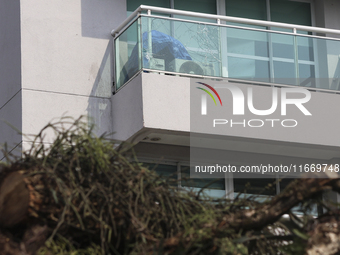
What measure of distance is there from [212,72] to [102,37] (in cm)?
194

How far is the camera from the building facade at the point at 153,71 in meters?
8.36

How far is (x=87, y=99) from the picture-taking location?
9.12 meters

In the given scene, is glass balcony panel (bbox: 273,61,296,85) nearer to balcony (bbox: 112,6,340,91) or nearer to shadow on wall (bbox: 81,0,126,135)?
balcony (bbox: 112,6,340,91)

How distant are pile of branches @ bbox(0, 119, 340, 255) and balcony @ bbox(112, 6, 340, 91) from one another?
18.4 ft

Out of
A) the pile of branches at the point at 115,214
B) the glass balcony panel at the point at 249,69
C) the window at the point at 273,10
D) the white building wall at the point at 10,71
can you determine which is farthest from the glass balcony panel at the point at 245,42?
the pile of branches at the point at 115,214

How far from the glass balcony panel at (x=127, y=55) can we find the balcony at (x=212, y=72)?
1 centimetres

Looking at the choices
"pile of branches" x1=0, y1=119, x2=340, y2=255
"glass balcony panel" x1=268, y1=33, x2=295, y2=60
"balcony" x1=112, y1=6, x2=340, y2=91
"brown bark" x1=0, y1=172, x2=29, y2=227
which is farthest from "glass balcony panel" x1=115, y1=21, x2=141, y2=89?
"brown bark" x1=0, y1=172, x2=29, y2=227

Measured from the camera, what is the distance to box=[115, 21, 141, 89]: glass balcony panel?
27.5ft

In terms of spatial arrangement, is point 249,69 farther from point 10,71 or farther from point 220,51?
point 10,71

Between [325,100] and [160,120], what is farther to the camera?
[325,100]

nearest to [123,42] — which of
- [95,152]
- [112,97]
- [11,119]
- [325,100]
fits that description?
[112,97]

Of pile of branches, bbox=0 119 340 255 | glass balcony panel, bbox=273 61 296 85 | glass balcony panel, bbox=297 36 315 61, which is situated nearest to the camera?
pile of branches, bbox=0 119 340 255

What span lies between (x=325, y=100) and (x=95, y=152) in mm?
7002

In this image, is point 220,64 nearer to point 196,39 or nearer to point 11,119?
point 196,39
